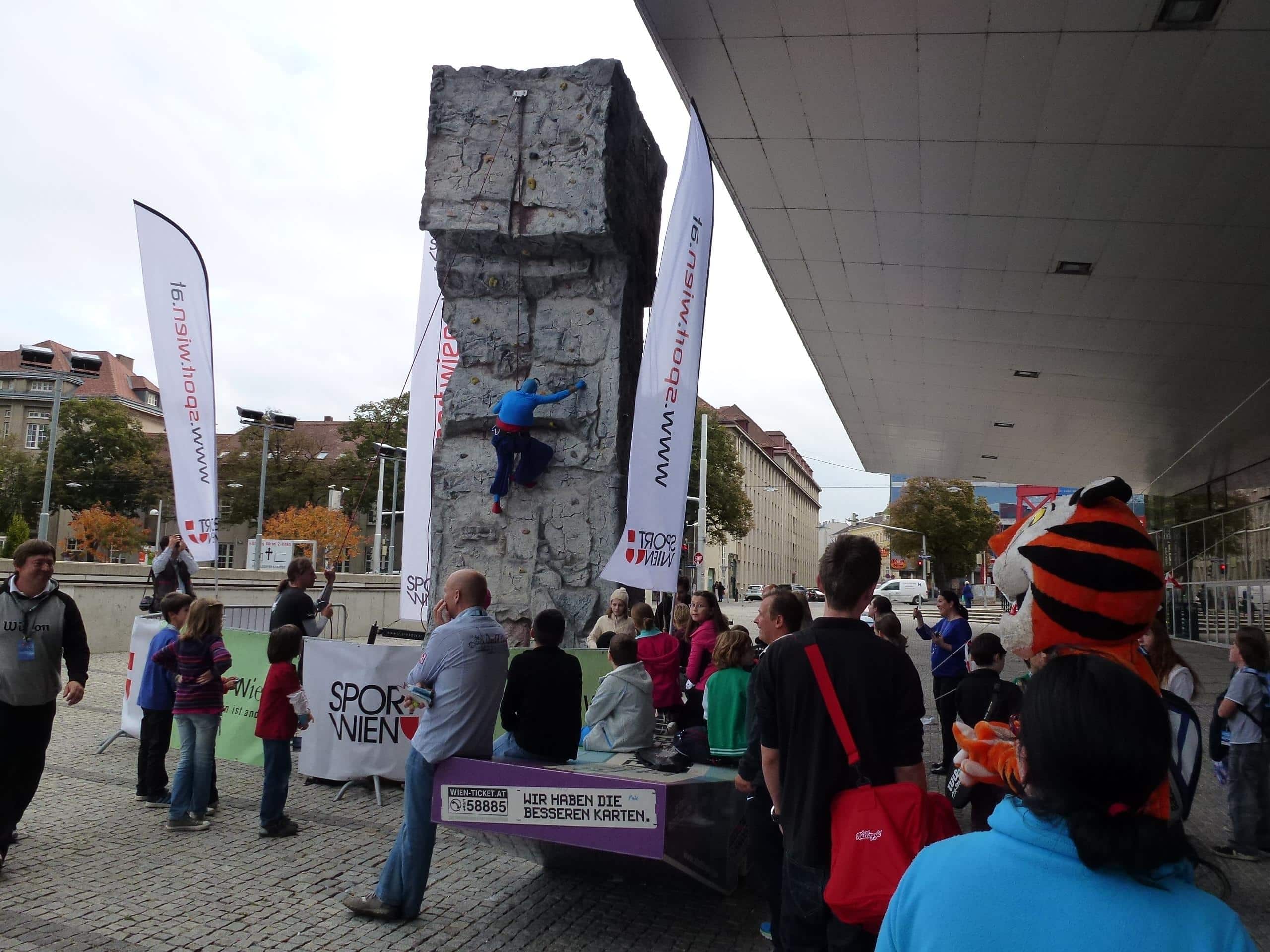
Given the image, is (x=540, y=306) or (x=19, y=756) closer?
(x=19, y=756)

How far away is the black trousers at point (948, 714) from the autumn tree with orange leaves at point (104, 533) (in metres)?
56.6

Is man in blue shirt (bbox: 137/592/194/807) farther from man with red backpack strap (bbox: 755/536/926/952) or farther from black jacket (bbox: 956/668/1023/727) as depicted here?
black jacket (bbox: 956/668/1023/727)

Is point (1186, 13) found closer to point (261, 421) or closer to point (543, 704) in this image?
point (543, 704)

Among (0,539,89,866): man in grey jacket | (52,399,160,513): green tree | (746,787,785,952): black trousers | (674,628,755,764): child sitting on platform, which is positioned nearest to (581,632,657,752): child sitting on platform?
(674,628,755,764): child sitting on platform

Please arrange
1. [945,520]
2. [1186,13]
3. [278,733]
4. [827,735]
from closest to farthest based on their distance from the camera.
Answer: [827,735]
[278,733]
[1186,13]
[945,520]

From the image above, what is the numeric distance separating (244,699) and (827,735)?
21.8 ft

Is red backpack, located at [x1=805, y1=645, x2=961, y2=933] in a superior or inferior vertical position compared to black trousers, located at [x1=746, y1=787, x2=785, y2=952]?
superior

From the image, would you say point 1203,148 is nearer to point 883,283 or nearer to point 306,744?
point 883,283

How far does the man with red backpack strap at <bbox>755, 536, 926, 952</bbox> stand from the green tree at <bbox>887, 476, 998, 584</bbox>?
2044 inches

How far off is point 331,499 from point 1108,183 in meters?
32.6

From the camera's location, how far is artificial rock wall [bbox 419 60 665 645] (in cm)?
830

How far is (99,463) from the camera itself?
5947 cm

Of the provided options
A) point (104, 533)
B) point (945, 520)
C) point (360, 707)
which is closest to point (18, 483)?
point (104, 533)

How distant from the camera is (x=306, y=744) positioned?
7.42 meters
